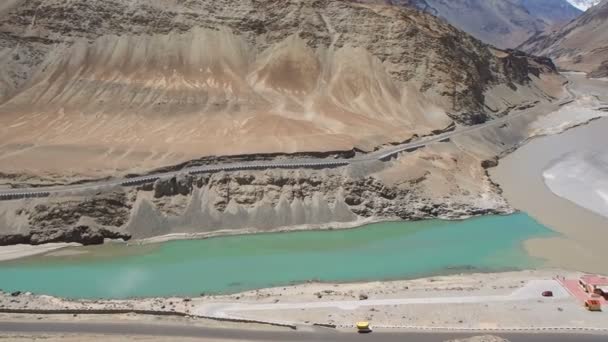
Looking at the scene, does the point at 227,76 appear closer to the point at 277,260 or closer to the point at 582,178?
the point at 277,260

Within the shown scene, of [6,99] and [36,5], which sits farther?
[36,5]

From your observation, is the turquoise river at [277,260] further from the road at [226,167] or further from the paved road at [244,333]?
the paved road at [244,333]

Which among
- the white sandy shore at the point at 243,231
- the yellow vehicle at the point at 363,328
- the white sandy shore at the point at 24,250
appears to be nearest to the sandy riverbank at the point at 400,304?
the yellow vehicle at the point at 363,328

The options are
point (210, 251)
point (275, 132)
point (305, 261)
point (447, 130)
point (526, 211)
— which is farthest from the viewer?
point (447, 130)

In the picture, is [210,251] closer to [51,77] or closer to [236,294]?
[236,294]

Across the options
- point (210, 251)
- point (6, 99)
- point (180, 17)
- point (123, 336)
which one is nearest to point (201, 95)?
point (180, 17)

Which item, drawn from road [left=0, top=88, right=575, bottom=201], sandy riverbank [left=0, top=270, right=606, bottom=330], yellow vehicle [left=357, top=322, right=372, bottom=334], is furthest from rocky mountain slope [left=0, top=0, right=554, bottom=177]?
yellow vehicle [left=357, top=322, right=372, bottom=334]
